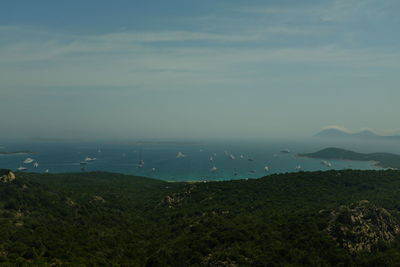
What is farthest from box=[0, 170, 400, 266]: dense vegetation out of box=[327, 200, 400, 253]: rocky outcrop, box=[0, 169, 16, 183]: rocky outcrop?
box=[0, 169, 16, 183]: rocky outcrop

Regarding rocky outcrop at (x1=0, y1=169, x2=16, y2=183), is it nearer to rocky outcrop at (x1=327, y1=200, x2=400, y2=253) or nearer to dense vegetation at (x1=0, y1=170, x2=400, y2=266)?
dense vegetation at (x1=0, y1=170, x2=400, y2=266)

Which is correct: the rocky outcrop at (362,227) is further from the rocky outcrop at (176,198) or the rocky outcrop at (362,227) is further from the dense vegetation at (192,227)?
the rocky outcrop at (176,198)

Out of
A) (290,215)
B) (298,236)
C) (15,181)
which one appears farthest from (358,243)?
(15,181)

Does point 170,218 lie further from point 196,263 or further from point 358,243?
point 358,243

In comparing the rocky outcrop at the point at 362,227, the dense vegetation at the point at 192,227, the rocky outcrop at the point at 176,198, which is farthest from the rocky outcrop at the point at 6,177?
the rocky outcrop at the point at 362,227

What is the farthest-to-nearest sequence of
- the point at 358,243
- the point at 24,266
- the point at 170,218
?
the point at 170,218 → the point at 358,243 → the point at 24,266
